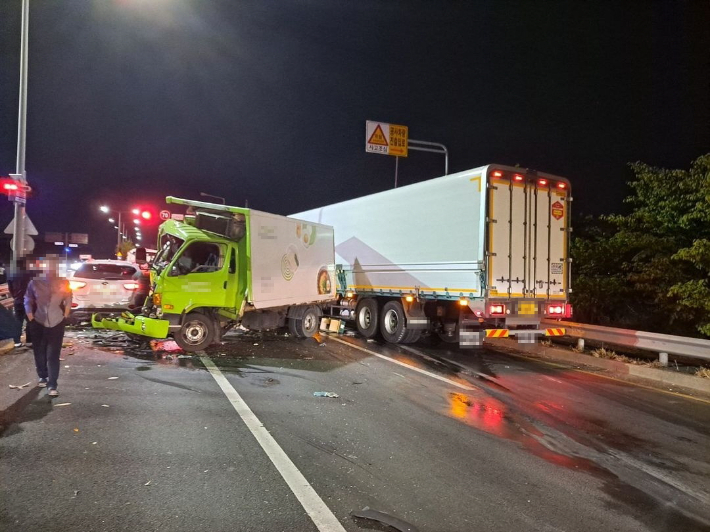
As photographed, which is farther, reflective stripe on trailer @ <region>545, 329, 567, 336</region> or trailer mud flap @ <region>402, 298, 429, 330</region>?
trailer mud flap @ <region>402, 298, 429, 330</region>

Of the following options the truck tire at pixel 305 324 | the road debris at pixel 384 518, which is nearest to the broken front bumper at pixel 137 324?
the truck tire at pixel 305 324

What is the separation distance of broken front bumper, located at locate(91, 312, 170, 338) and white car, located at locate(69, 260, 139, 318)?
90 cm

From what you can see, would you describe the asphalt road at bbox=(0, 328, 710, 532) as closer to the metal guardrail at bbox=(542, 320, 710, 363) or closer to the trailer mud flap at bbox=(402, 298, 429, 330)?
the metal guardrail at bbox=(542, 320, 710, 363)

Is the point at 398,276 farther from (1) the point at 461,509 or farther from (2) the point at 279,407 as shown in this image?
(1) the point at 461,509

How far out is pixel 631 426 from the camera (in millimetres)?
6188

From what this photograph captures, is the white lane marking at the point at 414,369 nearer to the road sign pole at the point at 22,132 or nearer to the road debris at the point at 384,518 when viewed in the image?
the road debris at the point at 384,518

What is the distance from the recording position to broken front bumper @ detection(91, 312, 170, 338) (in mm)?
9391

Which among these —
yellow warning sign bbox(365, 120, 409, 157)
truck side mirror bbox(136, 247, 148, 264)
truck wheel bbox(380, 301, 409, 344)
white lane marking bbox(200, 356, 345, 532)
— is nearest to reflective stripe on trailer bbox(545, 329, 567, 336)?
truck wheel bbox(380, 301, 409, 344)

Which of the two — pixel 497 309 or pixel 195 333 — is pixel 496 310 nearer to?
pixel 497 309

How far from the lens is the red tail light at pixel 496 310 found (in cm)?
972

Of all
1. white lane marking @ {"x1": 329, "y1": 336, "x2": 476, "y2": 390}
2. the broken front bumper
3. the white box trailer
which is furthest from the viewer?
the white box trailer

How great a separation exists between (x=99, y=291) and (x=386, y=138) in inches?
377

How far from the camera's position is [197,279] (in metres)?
9.88

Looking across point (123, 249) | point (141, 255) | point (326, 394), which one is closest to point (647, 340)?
A: point (326, 394)
